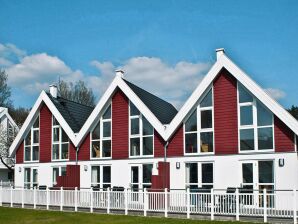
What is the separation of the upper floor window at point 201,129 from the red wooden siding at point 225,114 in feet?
1.02

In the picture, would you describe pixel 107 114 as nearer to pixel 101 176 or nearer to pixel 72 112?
pixel 101 176

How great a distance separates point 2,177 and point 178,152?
26194mm

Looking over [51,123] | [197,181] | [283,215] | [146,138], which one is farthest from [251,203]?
[51,123]

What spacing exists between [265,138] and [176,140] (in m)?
4.32

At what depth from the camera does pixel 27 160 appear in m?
27.2

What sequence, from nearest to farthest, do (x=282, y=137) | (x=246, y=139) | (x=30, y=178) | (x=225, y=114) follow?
1. (x=282, y=137)
2. (x=246, y=139)
3. (x=225, y=114)
4. (x=30, y=178)

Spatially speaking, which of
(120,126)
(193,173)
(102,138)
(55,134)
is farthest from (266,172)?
(55,134)

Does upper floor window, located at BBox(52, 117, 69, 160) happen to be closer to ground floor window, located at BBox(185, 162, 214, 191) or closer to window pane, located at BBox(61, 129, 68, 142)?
window pane, located at BBox(61, 129, 68, 142)

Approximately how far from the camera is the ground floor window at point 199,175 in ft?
65.6

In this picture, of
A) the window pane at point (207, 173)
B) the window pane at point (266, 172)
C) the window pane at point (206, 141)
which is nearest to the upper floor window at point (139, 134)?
the window pane at point (206, 141)

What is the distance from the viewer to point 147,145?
2209 cm

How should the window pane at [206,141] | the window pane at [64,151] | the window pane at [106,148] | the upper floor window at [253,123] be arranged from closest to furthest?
the upper floor window at [253,123] → the window pane at [206,141] → the window pane at [106,148] → the window pane at [64,151]

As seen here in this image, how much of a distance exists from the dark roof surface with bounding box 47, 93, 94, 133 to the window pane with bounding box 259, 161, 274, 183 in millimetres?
11113

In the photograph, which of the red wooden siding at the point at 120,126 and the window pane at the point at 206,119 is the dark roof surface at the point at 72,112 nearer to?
the red wooden siding at the point at 120,126
